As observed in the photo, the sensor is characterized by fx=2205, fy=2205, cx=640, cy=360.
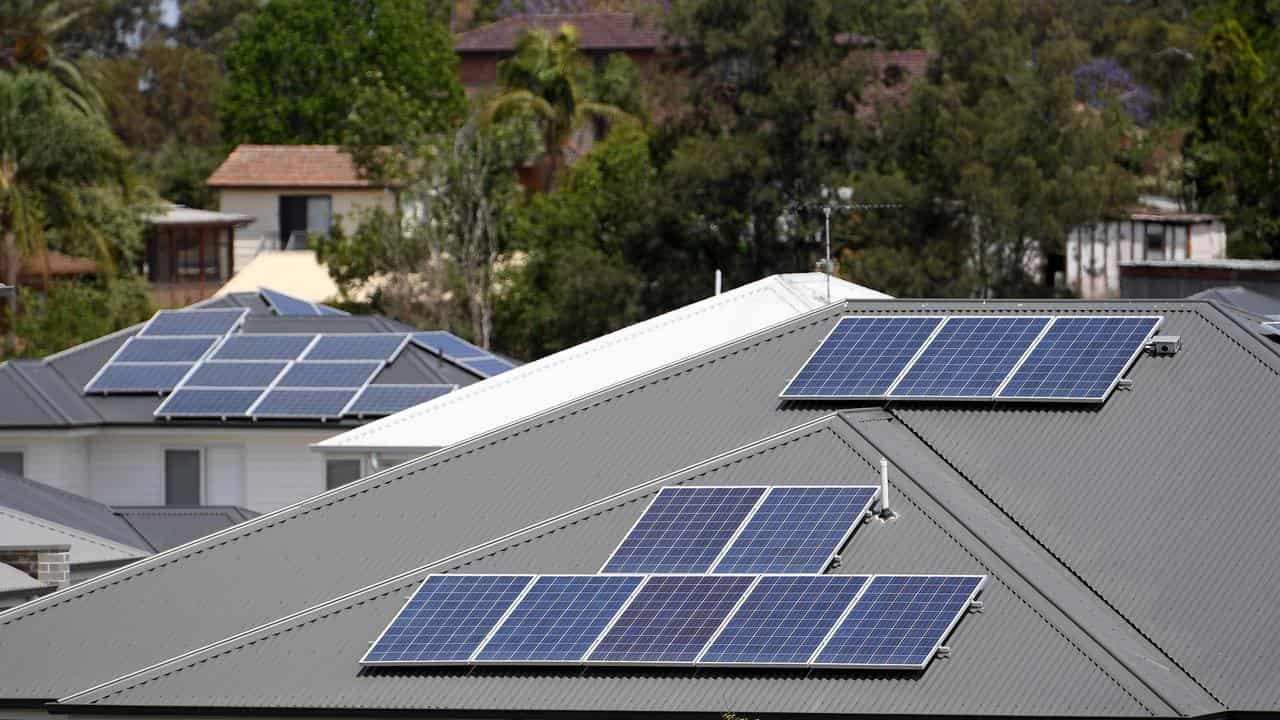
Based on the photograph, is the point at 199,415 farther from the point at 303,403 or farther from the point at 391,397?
the point at 391,397

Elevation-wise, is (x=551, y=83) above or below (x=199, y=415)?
above

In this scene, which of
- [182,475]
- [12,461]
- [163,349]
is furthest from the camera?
[163,349]

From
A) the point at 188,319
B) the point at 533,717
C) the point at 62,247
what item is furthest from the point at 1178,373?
the point at 62,247

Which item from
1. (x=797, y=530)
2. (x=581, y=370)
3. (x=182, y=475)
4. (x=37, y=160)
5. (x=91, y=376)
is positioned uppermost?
(x=37, y=160)

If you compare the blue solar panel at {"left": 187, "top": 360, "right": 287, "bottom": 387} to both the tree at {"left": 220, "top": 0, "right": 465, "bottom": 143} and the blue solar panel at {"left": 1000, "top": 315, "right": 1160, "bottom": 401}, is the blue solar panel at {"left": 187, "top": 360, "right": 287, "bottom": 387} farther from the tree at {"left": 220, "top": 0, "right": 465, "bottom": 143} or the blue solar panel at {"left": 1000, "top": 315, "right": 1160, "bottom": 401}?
the tree at {"left": 220, "top": 0, "right": 465, "bottom": 143}

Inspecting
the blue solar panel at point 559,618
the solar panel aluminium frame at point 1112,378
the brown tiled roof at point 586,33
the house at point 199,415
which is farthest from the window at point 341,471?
the brown tiled roof at point 586,33

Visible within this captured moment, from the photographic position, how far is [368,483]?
2777 cm

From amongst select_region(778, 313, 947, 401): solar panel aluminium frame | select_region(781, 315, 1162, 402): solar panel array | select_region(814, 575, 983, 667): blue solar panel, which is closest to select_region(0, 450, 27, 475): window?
select_region(778, 313, 947, 401): solar panel aluminium frame

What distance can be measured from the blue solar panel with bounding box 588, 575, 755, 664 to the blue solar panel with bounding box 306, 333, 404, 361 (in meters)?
23.1

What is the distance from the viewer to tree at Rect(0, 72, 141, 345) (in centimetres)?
7200

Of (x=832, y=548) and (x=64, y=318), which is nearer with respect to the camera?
(x=832, y=548)

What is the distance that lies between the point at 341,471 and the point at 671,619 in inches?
753

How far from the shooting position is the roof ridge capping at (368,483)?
2667 centimetres

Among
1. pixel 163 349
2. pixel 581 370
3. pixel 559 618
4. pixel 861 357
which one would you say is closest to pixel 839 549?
pixel 559 618
